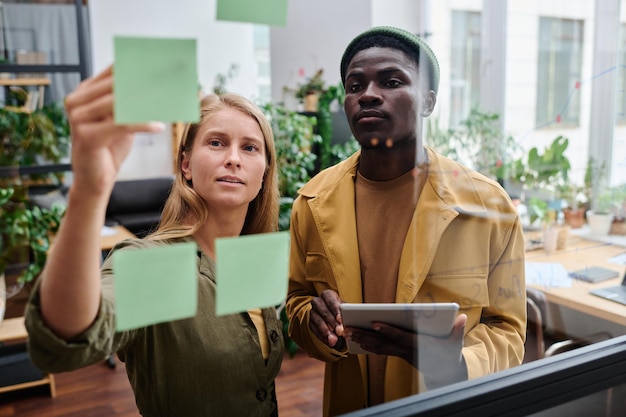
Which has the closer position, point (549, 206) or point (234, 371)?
point (234, 371)

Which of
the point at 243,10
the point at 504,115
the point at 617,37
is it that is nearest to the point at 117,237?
the point at 243,10

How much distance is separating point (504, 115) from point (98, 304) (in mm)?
1205

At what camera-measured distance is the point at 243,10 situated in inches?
26.4

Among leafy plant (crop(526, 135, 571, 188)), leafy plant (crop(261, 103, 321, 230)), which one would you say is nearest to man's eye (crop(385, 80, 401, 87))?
leafy plant (crop(261, 103, 321, 230))

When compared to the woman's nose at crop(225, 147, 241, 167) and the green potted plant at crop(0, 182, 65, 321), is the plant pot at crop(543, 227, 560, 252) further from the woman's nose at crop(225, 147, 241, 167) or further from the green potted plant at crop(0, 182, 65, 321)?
the green potted plant at crop(0, 182, 65, 321)

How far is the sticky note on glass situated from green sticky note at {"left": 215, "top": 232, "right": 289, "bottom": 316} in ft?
0.51

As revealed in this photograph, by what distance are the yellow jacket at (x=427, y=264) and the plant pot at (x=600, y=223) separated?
2.97 feet

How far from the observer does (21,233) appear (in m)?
0.83

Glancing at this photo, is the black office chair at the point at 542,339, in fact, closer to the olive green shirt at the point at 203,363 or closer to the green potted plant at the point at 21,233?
the olive green shirt at the point at 203,363

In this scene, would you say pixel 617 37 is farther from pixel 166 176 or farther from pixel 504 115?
pixel 166 176

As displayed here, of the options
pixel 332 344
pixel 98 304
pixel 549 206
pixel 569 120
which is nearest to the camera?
pixel 98 304

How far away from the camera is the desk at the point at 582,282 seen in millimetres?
1285

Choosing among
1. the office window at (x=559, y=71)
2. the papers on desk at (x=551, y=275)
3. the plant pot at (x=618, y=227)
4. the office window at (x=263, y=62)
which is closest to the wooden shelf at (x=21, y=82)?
the office window at (x=263, y=62)

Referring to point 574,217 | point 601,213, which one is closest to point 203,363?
point 601,213
